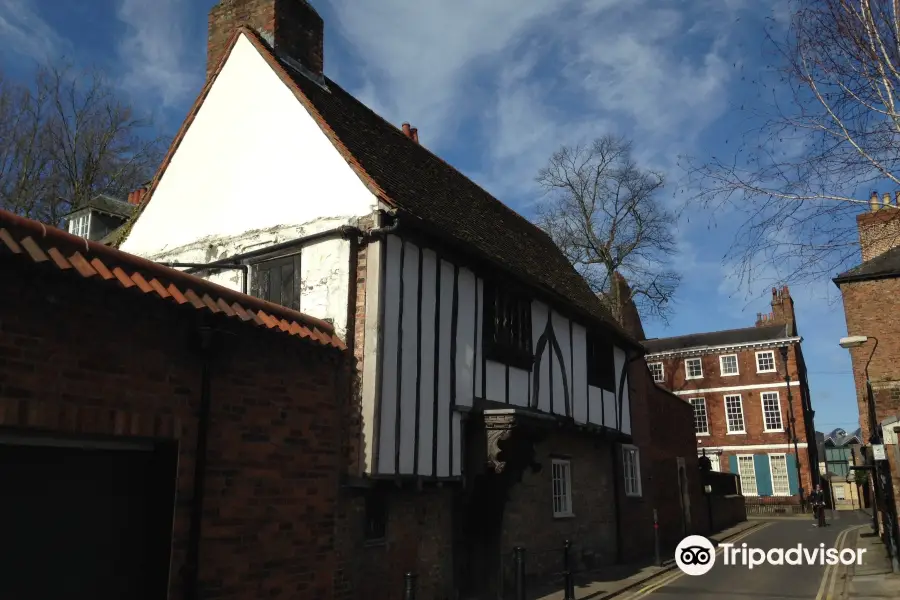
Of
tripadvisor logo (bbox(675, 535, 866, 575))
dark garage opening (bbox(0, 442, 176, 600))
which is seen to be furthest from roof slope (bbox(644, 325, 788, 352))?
dark garage opening (bbox(0, 442, 176, 600))

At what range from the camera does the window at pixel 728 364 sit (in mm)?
41062

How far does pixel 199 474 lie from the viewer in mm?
6590

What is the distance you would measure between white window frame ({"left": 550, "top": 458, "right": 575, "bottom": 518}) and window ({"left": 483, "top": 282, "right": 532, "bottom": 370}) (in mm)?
2571

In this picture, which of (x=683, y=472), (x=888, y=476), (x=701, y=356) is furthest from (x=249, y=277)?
(x=701, y=356)

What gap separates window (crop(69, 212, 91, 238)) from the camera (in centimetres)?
2077

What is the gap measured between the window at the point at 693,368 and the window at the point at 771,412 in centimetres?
396

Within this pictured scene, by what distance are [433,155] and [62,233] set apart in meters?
10.6

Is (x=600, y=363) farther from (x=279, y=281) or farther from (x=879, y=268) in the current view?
(x=879, y=268)

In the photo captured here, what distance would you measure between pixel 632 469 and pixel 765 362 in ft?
85.6

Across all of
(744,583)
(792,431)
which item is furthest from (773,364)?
(744,583)

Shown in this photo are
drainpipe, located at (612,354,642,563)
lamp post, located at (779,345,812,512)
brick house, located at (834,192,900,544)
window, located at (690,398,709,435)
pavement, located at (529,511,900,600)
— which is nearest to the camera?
pavement, located at (529,511,900,600)

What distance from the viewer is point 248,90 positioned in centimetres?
1120

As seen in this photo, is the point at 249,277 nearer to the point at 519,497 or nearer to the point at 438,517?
the point at 438,517

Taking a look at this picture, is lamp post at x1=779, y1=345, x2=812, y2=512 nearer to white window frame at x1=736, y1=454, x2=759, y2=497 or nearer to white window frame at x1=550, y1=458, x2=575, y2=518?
white window frame at x1=736, y1=454, x2=759, y2=497
